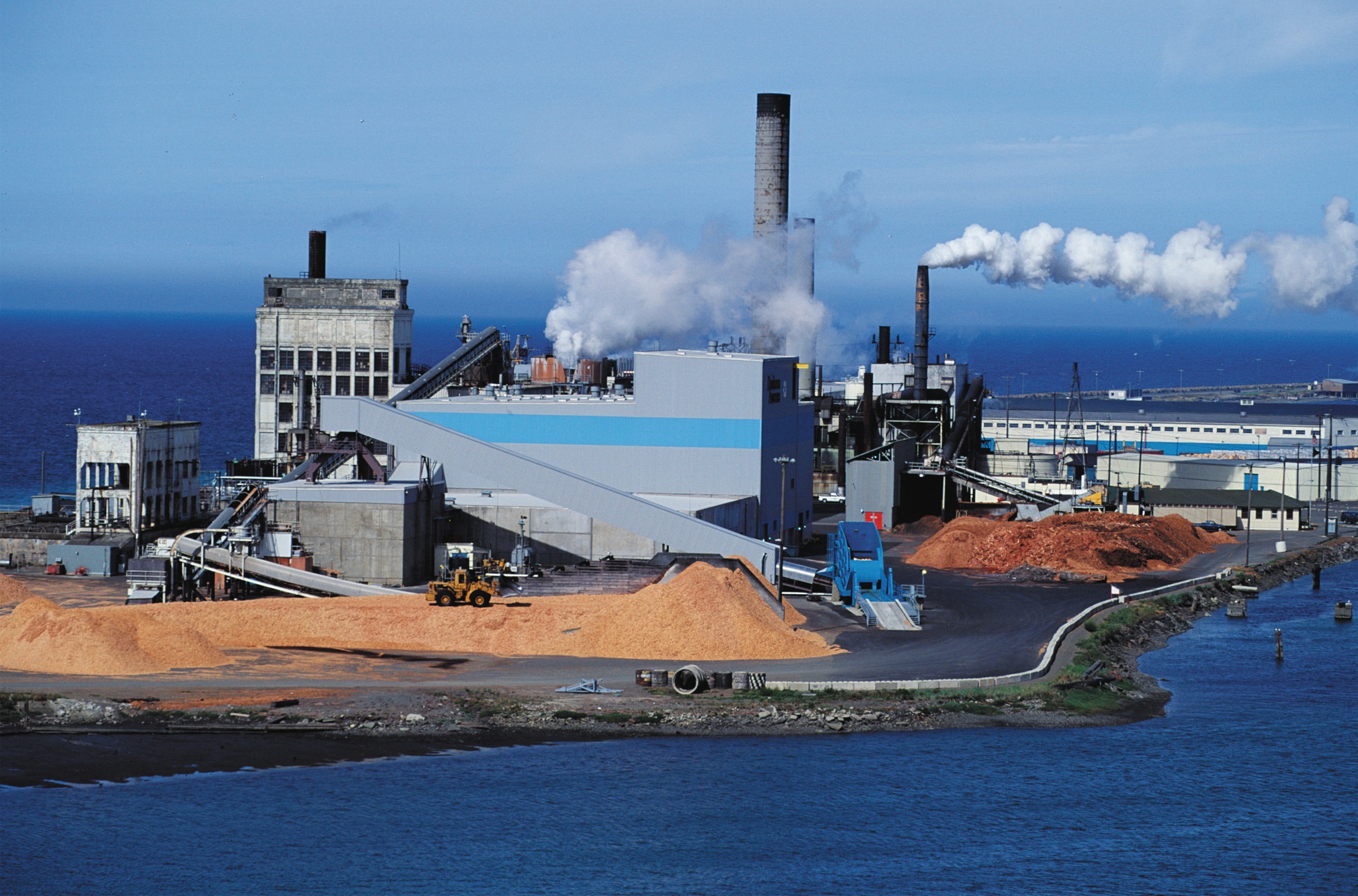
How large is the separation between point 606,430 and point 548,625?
24533 mm

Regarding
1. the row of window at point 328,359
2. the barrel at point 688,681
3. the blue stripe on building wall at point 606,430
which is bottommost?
the barrel at point 688,681

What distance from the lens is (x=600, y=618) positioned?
65438mm

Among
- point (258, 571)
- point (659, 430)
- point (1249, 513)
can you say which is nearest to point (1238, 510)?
point (1249, 513)

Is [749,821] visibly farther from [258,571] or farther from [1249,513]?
[1249,513]

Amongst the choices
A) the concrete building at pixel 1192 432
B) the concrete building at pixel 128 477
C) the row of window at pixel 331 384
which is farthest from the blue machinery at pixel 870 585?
the concrete building at pixel 1192 432

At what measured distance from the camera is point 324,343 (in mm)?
113688

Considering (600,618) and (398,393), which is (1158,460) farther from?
(600,618)

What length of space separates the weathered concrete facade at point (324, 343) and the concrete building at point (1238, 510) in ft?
174

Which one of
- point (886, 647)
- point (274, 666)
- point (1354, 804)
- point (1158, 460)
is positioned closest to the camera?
point (1354, 804)

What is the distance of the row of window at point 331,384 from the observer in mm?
112812

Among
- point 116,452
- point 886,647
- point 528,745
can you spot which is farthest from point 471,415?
point 528,745

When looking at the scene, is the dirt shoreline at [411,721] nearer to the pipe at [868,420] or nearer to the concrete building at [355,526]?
the concrete building at [355,526]

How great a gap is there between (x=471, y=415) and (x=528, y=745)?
37.6 metres

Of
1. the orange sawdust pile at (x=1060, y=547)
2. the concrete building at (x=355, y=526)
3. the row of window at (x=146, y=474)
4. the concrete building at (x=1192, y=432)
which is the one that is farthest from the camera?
the concrete building at (x=1192, y=432)
